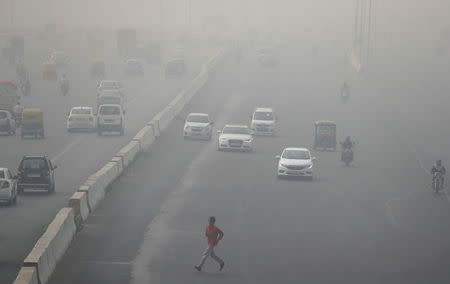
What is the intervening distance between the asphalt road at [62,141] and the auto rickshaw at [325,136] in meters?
10.1

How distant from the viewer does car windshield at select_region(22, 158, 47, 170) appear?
32750 millimetres

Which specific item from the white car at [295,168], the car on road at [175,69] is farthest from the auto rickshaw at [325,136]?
the car on road at [175,69]

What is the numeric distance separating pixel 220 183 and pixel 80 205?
Result: 1057 centimetres

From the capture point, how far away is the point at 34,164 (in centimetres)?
3281

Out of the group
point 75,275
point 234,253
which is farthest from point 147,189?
point 75,275

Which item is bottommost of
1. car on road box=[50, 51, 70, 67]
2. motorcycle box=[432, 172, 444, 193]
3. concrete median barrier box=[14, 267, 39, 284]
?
motorcycle box=[432, 172, 444, 193]

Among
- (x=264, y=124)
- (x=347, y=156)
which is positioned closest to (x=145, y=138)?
(x=347, y=156)

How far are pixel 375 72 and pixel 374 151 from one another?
54.2 m

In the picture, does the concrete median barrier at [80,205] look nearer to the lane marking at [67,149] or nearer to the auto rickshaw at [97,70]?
the lane marking at [67,149]

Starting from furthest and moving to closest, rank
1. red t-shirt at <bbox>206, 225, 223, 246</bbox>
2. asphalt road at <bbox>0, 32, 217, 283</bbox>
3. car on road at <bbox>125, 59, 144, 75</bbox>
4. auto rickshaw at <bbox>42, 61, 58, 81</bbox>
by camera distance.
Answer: car on road at <bbox>125, 59, 144, 75</bbox>, auto rickshaw at <bbox>42, 61, 58, 81</bbox>, asphalt road at <bbox>0, 32, 217, 283</bbox>, red t-shirt at <bbox>206, 225, 223, 246</bbox>

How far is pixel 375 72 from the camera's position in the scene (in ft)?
342

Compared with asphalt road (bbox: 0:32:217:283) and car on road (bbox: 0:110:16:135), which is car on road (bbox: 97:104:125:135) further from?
car on road (bbox: 0:110:16:135)

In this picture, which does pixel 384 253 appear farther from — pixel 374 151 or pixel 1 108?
pixel 1 108

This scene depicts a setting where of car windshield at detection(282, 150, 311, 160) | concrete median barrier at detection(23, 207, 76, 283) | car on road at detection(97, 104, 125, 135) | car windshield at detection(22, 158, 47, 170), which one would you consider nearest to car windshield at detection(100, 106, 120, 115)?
car on road at detection(97, 104, 125, 135)
